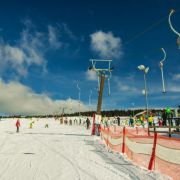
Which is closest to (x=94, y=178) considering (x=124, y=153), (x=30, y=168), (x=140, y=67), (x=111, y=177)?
(x=111, y=177)

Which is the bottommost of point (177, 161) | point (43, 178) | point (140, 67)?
point (43, 178)

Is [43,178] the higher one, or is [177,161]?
[177,161]

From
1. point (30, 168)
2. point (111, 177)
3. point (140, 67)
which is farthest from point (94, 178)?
point (140, 67)

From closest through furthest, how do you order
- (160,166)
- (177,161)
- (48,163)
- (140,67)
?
(177,161)
(160,166)
(48,163)
(140,67)

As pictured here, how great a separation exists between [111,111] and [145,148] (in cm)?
15441

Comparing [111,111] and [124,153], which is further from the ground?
[111,111]

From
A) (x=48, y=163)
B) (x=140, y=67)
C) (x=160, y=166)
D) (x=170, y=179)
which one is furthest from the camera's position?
(x=140, y=67)

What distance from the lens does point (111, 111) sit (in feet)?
538

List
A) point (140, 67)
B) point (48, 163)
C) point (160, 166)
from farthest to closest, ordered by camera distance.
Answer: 1. point (140, 67)
2. point (48, 163)
3. point (160, 166)

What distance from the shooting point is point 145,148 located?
1018 cm

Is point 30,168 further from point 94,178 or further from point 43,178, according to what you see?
point 94,178

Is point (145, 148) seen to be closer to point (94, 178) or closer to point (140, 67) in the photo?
point (94, 178)

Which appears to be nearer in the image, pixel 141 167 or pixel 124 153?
pixel 141 167

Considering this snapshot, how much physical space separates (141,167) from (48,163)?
325 centimetres
